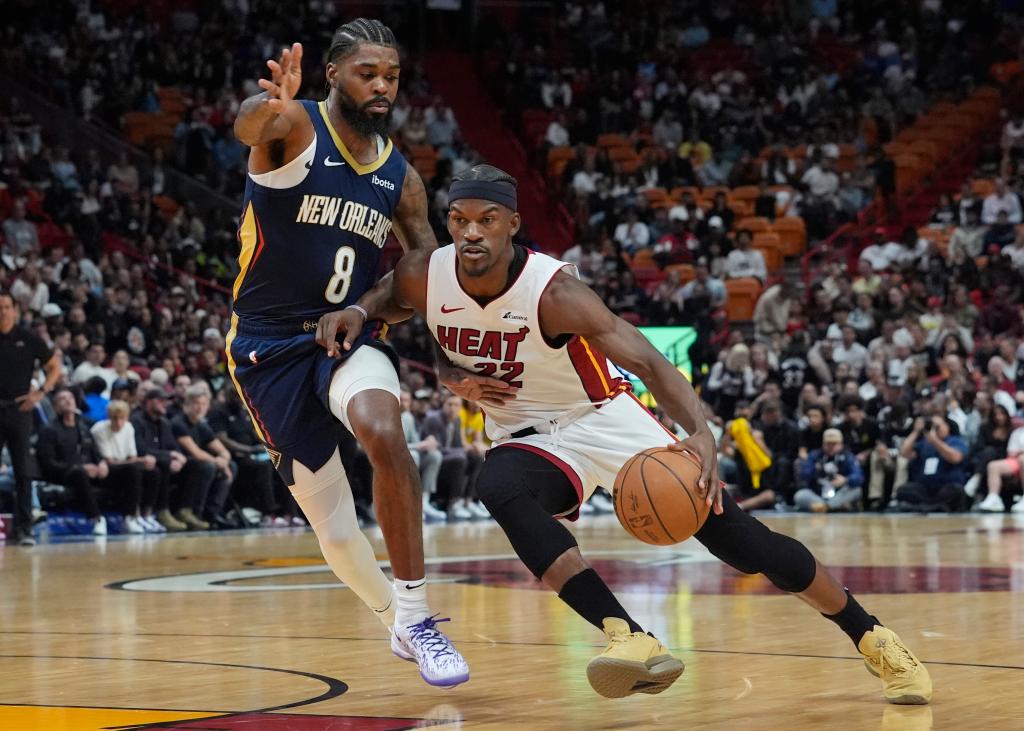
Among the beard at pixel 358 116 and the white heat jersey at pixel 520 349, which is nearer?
the white heat jersey at pixel 520 349

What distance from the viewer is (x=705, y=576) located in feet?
31.0

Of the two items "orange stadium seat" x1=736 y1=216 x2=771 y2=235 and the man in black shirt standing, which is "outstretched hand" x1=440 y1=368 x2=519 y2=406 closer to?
the man in black shirt standing

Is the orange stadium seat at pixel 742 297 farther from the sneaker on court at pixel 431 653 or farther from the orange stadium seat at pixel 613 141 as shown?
the sneaker on court at pixel 431 653

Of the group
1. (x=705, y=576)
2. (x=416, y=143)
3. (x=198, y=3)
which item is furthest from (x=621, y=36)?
(x=705, y=576)

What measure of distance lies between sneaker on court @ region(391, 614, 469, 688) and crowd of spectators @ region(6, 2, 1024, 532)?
8.90m

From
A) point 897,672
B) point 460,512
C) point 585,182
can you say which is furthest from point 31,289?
point 897,672

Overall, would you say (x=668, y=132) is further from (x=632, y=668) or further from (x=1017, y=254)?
(x=632, y=668)

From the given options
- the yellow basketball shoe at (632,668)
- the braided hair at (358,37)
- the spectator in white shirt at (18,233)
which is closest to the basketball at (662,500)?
the yellow basketball shoe at (632,668)

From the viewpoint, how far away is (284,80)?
511 cm

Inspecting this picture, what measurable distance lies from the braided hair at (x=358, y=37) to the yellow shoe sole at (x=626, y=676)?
7.43ft

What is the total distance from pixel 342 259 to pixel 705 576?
4532 millimetres

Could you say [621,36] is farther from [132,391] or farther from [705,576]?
[705,576]

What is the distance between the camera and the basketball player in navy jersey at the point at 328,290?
526 cm

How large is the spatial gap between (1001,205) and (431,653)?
1863 centimetres
